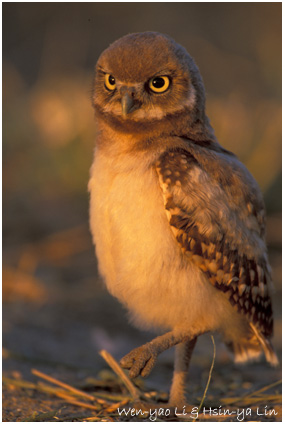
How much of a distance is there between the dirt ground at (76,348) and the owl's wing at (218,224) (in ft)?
2.47

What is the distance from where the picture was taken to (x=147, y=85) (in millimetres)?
3234

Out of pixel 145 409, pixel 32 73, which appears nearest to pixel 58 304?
pixel 145 409

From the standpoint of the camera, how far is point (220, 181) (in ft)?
10.6

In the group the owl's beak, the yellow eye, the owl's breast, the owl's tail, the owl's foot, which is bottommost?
the owl's tail

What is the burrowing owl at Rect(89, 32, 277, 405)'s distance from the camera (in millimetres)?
3057

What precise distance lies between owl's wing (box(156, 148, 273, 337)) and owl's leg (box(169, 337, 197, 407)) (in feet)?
1.57

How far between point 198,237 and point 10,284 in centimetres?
270

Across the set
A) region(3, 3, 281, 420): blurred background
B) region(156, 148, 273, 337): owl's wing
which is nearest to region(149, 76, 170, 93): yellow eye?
region(156, 148, 273, 337): owl's wing

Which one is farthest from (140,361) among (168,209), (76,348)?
(76,348)

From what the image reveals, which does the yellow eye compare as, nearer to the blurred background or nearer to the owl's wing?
the owl's wing

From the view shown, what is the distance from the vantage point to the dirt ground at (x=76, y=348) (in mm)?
3510

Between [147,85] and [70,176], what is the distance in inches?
163

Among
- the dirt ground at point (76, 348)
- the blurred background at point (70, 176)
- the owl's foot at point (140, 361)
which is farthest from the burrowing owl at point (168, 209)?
the blurred background at point (70, 176)

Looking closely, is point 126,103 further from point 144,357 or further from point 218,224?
point 144,357
